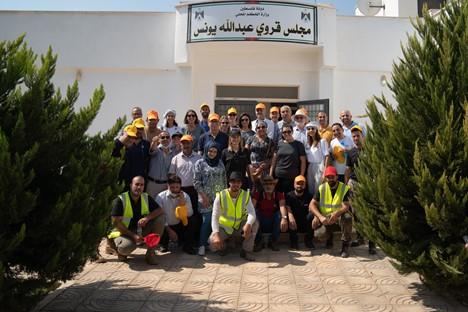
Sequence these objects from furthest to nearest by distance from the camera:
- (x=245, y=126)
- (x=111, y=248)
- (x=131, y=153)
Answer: (x=245, y=126)
(x=131, y=153)
(x=111, y=248)

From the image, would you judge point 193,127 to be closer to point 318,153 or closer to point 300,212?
point 318,153

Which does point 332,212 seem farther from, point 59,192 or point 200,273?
point 59,192

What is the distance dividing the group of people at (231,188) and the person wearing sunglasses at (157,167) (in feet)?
0.05

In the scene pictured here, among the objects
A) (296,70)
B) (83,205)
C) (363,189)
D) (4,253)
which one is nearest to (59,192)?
(83,205)

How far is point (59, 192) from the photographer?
3.15 meters

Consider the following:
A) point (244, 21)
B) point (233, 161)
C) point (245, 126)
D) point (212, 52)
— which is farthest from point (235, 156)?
point (212, 52)

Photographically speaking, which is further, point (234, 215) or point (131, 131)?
point (131, 131)

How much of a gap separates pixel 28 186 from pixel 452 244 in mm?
3457

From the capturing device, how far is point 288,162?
6320 millimetres

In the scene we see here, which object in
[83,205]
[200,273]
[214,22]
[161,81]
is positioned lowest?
[200,273]

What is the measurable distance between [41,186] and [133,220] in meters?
2.49

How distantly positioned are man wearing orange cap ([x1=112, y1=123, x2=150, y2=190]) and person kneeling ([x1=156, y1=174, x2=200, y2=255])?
50cm

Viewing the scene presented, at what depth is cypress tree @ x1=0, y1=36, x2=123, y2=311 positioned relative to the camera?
9.25 ft

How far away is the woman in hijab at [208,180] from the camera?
598 cm
